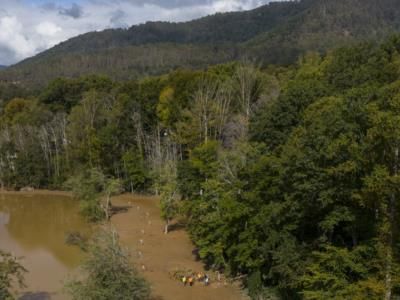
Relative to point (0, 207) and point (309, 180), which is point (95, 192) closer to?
point (0, 207)

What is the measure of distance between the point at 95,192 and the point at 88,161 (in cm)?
1566

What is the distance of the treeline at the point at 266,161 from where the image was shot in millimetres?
18094

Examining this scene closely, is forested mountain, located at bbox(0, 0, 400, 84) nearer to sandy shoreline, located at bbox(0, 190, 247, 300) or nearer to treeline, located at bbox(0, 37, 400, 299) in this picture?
treeline, located at bbox(0, 37, 400, 299)

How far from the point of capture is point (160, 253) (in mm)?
35094

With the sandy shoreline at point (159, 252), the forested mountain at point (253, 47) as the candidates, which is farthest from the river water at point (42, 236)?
the forested mountain at point (253, 47)

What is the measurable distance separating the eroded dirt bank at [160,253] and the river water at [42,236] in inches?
166

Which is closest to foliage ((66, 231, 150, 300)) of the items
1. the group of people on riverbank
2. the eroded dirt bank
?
the eroded dirt bank

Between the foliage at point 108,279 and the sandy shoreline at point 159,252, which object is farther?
→ the sandy shoreline at point 159,252

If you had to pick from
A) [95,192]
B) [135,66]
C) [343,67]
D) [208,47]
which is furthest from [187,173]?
[208,47]

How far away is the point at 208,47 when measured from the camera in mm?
172875

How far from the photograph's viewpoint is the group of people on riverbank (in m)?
Result: 28.5

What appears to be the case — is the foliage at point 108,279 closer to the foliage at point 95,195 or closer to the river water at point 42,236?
Result: the river water at point 42,236

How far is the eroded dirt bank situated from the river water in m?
4.21

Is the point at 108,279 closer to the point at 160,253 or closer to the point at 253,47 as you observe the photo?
the point at 160,253
